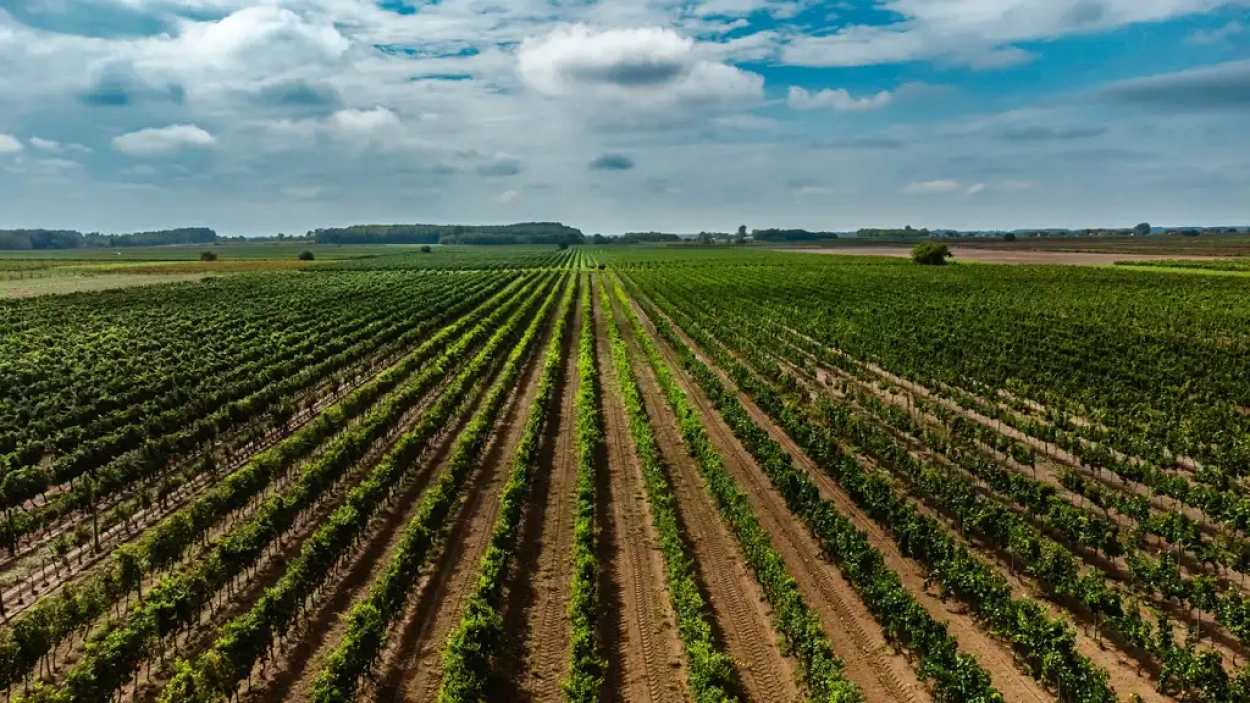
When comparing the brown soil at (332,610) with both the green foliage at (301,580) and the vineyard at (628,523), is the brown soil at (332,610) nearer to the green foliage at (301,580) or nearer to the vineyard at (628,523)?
the vineyard at (628,523)

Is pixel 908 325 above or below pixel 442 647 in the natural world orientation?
above

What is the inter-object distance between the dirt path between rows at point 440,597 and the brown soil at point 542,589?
3.66ft

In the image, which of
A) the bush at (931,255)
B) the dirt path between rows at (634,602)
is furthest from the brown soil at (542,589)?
the bush at (931,255)

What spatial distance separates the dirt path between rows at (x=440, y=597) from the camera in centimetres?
1277

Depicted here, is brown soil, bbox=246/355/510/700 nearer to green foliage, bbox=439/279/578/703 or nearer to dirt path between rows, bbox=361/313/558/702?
dirt path between rows, bbox=361/313/558/702

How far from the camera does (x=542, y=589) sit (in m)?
16.0

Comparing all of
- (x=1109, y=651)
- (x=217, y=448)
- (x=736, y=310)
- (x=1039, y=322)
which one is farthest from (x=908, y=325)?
(x=217, y=448)

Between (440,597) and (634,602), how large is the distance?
4.39 m

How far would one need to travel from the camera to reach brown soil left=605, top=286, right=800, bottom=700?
42.1ft

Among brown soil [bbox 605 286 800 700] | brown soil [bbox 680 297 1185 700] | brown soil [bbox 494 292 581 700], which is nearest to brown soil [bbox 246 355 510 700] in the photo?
brown soil [bbox 494 292 581 700]

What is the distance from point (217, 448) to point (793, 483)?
21584mm

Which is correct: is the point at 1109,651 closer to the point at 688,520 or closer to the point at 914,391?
the point at 688,520

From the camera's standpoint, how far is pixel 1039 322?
50.9 m

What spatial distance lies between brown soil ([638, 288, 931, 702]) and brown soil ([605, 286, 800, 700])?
1185mm
